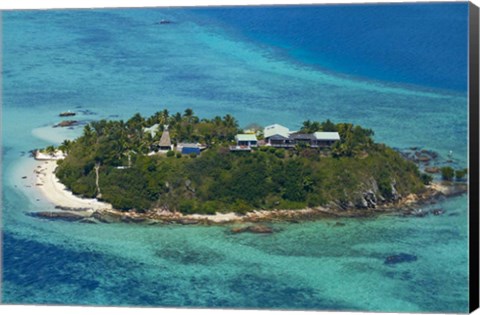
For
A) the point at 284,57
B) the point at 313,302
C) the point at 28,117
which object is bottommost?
the point at 313,302

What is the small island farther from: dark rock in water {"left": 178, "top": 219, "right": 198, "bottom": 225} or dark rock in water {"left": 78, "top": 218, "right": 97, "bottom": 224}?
dark rock in water {"left": 78, "top": 218, "right": 97, "bottom": 224}

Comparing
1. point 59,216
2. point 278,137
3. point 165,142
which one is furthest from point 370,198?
point 59,216

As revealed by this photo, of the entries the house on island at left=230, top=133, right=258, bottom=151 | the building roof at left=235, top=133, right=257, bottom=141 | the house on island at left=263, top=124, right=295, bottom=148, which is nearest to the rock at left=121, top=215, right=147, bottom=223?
the house on island at left=230, top=133, right=258, bottom=151

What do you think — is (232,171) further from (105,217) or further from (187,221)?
(105,217)

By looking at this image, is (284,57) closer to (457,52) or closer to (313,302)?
(457,52)

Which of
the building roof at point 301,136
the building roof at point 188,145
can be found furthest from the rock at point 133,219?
the building roof at point 301,136

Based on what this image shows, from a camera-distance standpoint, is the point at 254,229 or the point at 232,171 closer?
the point at 254,229

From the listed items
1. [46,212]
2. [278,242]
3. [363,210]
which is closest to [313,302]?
[278,242]
